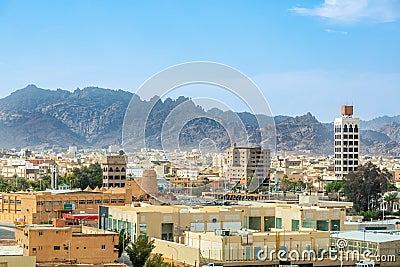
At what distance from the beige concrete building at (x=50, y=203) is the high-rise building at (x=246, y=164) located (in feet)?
70.7

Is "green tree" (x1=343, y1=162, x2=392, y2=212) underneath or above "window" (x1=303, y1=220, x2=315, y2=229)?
above

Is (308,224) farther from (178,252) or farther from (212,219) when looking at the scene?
(178,252)

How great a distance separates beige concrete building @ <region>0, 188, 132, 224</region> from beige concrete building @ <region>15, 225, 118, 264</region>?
18.5m

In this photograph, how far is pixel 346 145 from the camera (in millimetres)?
94625

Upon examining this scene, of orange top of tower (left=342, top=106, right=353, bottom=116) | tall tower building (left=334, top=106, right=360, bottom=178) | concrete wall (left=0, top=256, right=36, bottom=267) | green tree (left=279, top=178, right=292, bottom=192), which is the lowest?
concrete wall (left=0, top=256, right=36, bottom=267)

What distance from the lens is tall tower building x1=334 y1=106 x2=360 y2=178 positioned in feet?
310

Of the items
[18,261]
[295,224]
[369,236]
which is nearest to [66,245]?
[18,261]

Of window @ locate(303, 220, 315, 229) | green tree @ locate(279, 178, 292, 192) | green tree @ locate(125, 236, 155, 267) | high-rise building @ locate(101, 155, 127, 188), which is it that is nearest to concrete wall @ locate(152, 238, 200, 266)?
green tree @ locate(125, 236, 155, 267)

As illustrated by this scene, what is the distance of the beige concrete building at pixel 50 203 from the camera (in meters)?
45.9

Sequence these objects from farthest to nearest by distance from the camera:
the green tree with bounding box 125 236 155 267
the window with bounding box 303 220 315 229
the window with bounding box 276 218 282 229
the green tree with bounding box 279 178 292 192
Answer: the green tree with bounding box 279 178 292 192
the window with bounding box 276 218 282 229
the window with bounding box 303 220 315 229
the green tree with bounding box 125 236 155 267

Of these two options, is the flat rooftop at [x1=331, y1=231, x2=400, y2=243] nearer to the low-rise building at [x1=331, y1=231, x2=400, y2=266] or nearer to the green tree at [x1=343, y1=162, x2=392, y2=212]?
the low-rise building at [x1=331, y1=231, x2=400, y2=266]

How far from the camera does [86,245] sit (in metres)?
26.3

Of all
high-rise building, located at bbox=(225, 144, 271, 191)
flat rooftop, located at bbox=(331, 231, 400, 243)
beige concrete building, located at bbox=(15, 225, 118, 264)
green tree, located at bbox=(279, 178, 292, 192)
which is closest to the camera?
beige concrete building, located at bbox=(15, 225, 118, 264)

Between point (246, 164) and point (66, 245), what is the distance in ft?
154
